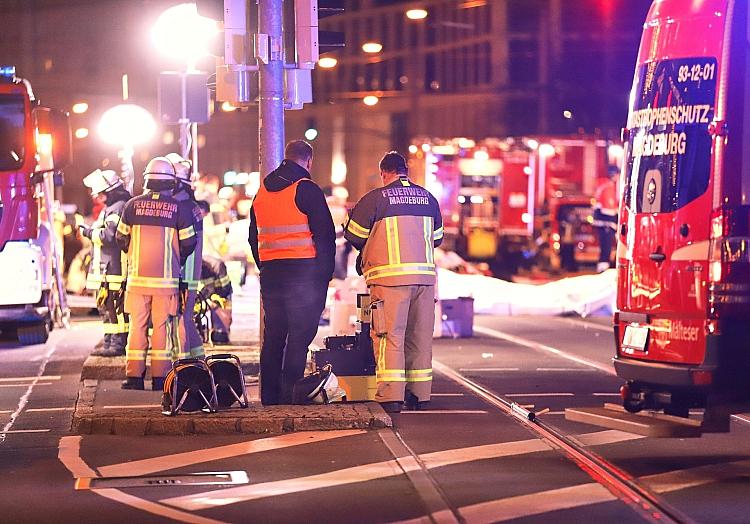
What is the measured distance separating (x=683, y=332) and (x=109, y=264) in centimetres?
674

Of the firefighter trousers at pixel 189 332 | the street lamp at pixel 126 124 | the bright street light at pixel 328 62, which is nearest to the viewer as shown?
the firefighter trousers at pixel 189 332

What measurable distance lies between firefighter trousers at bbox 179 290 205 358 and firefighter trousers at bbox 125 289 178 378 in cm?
16

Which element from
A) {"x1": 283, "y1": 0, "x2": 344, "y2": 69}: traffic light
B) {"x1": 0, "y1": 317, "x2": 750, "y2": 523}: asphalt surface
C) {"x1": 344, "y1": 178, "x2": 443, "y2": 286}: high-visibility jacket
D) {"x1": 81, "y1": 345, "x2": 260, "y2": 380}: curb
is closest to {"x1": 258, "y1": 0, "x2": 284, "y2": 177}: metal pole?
{"x1": 283, "y1": 0, "x2": 344, "y2": 69}: traffic light

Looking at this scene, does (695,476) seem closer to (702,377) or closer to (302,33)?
(702,377)

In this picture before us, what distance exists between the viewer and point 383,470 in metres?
8.88

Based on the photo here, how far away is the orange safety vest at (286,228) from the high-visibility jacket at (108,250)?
3.02 m

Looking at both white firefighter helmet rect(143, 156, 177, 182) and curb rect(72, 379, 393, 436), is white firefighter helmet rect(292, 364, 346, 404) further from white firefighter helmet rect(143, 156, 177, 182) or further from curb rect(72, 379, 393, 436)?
white firefighter helmet rect(143, 156, 177, 182)

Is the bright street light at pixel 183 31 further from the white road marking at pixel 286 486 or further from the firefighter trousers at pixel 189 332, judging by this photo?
the white road marking at pixel 286 486

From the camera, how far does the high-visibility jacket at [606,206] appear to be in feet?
108

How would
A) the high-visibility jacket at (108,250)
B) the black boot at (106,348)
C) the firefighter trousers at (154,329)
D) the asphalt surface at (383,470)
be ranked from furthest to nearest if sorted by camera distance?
the black boot at (106,348) < the high-visibility jacket at (108,250) < the firefighter trousers at (154,329) < the asphalt surface at (383,470)

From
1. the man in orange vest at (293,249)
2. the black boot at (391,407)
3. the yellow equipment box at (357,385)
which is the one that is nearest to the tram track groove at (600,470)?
the black boot at (391,407)

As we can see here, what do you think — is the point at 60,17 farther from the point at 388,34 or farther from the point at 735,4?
the point at 735,4

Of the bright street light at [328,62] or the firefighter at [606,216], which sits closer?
the bright street light at [328,62]

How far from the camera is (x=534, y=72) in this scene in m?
57.3
